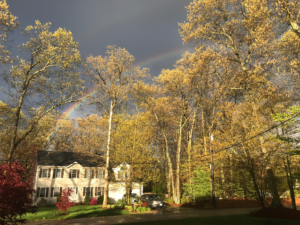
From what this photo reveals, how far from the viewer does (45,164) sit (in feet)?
93.0

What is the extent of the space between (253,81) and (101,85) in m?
15.3

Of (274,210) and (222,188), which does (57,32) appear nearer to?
(274,210)

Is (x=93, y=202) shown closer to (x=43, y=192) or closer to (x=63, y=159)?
(x=43, y=192)

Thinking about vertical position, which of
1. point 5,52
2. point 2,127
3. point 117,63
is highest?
point 117,63

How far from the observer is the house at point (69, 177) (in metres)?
27.4

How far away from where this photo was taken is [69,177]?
29766 mm

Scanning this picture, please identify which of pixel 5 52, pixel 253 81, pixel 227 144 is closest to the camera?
pixel 5 52

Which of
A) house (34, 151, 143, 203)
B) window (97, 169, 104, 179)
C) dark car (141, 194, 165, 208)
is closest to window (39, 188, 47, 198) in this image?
house (34, 151, 143, 203)

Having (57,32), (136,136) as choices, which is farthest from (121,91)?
(57,32)

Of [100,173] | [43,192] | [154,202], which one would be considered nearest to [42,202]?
[43,192]

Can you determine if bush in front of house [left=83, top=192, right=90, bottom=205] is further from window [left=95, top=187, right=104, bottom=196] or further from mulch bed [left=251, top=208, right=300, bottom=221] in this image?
mulch bed [left=251, top=208, right=300, bottom=221]

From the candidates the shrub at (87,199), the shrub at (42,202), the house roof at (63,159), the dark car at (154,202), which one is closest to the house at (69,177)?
the house roof at (63,159)

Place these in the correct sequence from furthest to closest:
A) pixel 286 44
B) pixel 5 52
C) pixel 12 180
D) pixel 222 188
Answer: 1. pixel 222 188
2. pixel 286 44
3. pixel 5 52
4. pixel 12 180

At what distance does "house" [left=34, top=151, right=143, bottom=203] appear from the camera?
89.8ft
